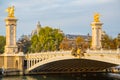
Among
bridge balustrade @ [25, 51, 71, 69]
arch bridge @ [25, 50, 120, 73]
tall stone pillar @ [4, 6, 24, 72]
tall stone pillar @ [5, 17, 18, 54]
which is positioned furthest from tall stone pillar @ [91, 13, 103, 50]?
tall stone pillar @ [5, 17, 18, 54]

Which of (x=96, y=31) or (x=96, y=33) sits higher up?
(x=96, y=31)

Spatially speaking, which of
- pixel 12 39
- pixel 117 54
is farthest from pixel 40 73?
pixel 117 54

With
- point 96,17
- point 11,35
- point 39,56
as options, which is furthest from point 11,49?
point 96,17

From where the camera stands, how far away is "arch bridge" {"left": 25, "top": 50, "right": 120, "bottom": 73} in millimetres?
33688

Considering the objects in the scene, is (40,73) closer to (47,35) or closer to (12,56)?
(12,56)

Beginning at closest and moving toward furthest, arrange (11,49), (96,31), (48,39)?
1. (11,49)
2. (96,31)
3. (48,39)

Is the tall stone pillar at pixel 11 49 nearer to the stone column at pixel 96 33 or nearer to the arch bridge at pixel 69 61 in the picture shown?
the arch bridge at pixel 69 61

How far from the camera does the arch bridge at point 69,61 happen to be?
33.7m

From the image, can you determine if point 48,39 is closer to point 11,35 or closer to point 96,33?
point 96,33

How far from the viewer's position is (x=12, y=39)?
56906 mm

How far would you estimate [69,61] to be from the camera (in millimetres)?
43625

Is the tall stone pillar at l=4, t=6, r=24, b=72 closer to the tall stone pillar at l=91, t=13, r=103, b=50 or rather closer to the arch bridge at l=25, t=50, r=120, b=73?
the arch bridge at l=25, t=50, r=120, b=73

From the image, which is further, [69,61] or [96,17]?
[96,17]

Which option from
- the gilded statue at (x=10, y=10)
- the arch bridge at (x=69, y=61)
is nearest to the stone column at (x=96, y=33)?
the arch bridge at (x=69, y=61)
